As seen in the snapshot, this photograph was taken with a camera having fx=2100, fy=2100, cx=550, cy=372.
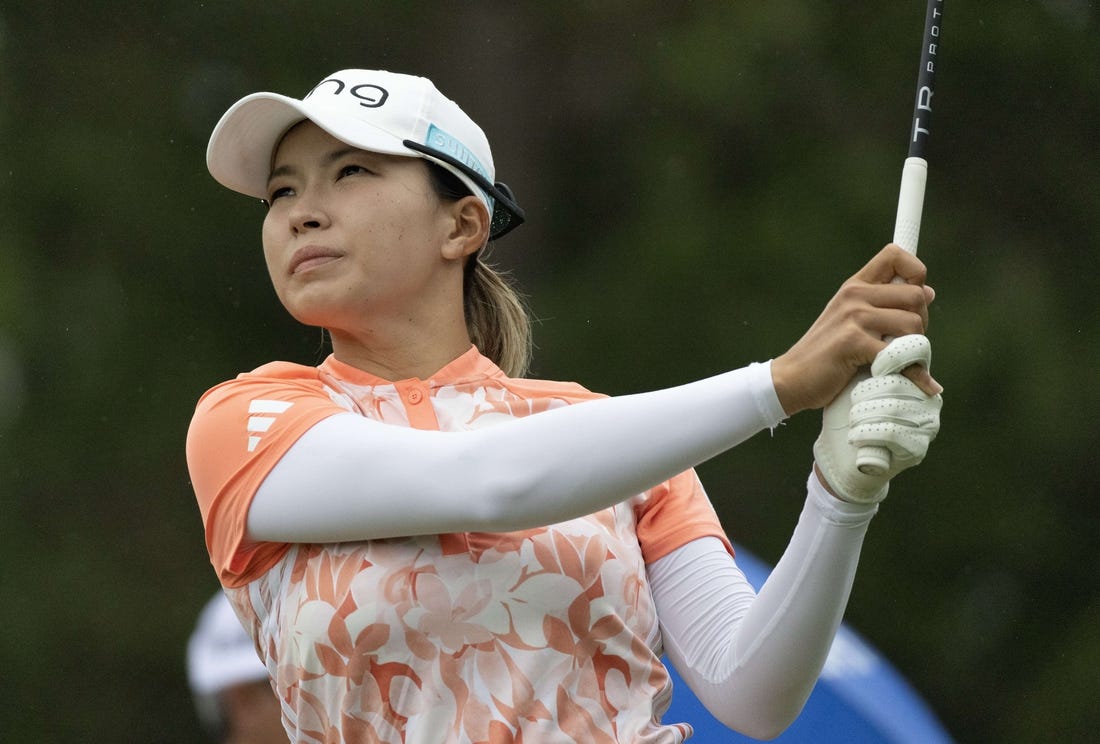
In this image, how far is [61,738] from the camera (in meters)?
10.1

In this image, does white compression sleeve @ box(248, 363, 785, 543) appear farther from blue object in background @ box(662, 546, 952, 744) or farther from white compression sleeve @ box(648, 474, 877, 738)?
blue object in background @ box(662, 546, 952, 744)

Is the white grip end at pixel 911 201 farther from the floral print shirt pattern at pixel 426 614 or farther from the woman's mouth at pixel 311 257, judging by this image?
the woman's mouth at pixel 311 257

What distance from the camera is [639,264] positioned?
9805mm

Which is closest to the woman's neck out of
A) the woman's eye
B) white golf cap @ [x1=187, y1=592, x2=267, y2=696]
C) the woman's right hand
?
the woman's eye

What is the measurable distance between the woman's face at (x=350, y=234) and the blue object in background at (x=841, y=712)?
1545 mm

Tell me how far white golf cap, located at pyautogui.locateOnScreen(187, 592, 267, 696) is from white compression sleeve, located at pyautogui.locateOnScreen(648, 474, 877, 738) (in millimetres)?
1930

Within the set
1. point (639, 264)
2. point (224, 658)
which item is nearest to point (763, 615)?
point (224, 658)

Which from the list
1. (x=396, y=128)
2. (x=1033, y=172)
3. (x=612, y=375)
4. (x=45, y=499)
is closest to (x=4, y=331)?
(x=45, y=499)

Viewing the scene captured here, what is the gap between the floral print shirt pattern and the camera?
2.71 meters

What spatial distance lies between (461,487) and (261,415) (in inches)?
13.3

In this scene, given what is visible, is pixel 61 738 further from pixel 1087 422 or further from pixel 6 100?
pixel 1087 422

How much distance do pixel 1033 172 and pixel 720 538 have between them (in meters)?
7.69

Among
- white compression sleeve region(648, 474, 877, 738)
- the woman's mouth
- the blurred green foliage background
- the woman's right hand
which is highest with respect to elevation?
the woman's right hand

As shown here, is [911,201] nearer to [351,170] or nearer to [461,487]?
[461,487]
